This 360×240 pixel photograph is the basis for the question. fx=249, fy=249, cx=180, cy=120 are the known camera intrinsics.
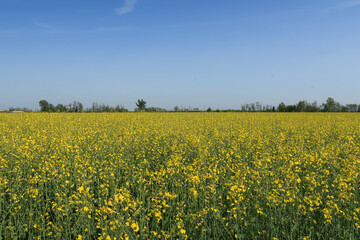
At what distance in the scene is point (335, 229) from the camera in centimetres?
Answer: 379

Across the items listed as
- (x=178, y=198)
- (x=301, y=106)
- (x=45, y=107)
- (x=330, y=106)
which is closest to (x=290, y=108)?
(x=301, y=106)

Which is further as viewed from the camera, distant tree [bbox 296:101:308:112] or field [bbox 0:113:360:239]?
distant tree [bbox 296:101:308:112]

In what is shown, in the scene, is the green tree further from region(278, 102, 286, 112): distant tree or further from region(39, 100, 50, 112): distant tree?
region(39, 100, 50, 112): distant tree

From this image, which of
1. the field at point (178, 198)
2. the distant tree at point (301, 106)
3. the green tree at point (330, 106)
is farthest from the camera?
the green tree at point (330, 106)

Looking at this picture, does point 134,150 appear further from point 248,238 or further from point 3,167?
point 248,238

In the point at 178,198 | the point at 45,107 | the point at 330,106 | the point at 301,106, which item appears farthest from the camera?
the point at 330,106

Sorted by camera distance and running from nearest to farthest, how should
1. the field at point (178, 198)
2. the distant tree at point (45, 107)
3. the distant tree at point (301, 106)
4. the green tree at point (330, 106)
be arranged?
the field at point (178, 198)
the distant tree at point (45, 107)
the distant tree at point (301, 106)
the green tree at point (330, 106)

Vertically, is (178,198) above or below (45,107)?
below

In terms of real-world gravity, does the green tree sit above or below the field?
above

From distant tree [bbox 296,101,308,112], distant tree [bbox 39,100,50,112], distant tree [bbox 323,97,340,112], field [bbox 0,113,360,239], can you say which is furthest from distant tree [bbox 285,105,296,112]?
field [bbox 0,113,360,239]

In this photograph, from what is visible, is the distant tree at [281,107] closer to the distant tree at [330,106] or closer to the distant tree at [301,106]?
the distant tree at [301,106]

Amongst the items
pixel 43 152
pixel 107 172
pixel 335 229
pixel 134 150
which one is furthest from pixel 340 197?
pixel 43 152

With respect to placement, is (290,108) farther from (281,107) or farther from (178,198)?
(178,198)

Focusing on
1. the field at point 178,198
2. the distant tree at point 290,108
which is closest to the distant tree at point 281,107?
the distant tree at point 290,108
